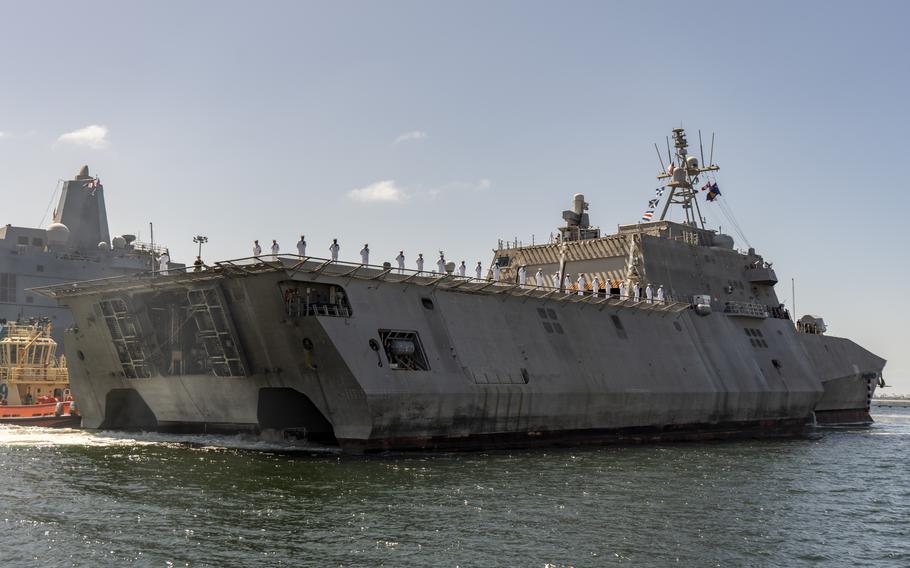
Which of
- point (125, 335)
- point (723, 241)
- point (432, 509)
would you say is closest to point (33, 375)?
point (125, 335)

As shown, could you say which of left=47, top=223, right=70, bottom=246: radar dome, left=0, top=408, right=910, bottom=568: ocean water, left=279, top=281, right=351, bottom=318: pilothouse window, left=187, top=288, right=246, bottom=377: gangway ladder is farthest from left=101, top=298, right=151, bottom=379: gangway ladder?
left=47, top=223, right=70, bottom=246: radar dome

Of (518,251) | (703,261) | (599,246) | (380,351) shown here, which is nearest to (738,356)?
(703,261)

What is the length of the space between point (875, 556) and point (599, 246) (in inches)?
1168

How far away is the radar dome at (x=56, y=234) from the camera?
55000mm

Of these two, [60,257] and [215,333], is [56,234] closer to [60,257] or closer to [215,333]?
[60,257]

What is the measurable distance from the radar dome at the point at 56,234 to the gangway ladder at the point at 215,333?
3072 centimetres

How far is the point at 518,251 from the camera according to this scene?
47594 mm

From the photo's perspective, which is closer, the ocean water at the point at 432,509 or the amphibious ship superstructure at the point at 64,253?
→ the ocean water at the point at 432,509

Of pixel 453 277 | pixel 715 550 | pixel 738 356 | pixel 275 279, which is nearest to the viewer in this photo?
pixel 715 550

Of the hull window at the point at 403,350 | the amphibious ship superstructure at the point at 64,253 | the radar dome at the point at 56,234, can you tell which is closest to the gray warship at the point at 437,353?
the hull window at the point at 403,350

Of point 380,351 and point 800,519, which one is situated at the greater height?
point 380,351

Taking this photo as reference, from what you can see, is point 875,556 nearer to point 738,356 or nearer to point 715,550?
point 715,550

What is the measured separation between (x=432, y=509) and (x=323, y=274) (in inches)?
428

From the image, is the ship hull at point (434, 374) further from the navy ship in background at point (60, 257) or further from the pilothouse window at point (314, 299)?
the navy ship in background at point (60, 257)
